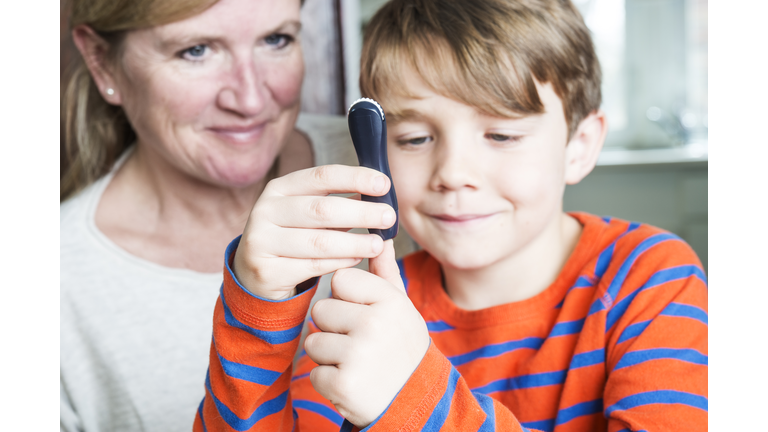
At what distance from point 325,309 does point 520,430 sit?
24cm

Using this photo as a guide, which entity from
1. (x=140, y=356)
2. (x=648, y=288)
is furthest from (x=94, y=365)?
(x=648, y=288)

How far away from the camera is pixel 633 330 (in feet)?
2.44

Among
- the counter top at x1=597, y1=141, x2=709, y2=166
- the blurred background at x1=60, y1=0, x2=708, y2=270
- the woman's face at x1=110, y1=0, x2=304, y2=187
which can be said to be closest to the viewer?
the woman's face at x1=110, y1=0, x2=304, y2=187

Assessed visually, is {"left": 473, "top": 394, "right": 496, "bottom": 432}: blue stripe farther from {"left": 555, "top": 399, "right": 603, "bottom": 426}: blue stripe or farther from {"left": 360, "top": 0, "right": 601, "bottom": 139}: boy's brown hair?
{"left": 360, "top": 0, "right": 601, "bottom": 139}: boy's brown hair

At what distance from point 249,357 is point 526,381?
41cm

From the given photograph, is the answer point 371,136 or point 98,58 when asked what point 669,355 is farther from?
point 98,58

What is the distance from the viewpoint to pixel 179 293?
119 centimetres

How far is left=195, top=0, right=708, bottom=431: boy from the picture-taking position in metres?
0.56

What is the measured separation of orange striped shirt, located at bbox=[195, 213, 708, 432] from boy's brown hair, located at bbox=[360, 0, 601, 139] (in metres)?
0.25

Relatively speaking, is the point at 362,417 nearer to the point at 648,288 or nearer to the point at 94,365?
the point at 648,288

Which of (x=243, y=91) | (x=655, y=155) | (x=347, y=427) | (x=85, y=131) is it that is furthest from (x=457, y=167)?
(x=655, y=155)

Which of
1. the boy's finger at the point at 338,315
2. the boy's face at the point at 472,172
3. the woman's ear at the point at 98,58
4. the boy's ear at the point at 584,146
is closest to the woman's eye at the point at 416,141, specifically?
the boy's face at the point at 472,172

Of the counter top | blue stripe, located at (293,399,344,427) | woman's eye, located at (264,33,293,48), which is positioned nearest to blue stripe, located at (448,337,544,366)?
blue stripe, located at (293,399,344,427)
